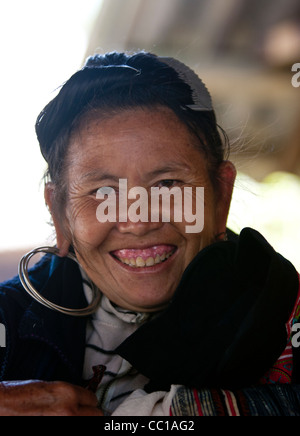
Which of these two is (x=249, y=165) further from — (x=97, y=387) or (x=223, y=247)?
(x=97, y=387)

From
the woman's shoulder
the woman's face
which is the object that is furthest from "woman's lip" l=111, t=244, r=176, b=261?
the woman's shoulder

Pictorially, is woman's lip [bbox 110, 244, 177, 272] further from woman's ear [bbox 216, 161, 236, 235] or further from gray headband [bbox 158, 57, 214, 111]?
gray headband [bbox 158, 57, 214, 111]

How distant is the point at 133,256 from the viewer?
4.50ft

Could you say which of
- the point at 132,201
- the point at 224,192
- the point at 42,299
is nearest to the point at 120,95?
the point at 132,201

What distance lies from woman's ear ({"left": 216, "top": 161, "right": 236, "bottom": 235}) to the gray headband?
195 millimetres

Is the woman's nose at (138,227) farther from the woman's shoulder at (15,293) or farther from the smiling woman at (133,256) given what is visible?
the woman's shoulder at (15,293)

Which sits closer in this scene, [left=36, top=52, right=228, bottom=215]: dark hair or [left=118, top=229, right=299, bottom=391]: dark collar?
[left=118, top=229, right=299, bottom=391]: dark collar

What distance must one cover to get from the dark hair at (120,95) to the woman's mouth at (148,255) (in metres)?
0.28

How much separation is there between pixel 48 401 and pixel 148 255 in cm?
48

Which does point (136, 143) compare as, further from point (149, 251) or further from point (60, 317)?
point (60, 317)

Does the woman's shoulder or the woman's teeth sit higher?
the woman's teeth

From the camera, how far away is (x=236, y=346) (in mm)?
1041

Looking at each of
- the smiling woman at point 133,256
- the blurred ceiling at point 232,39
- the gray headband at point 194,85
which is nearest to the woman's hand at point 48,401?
the smiling woman at point 133,256

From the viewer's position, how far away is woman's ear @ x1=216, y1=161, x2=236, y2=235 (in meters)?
1.48
